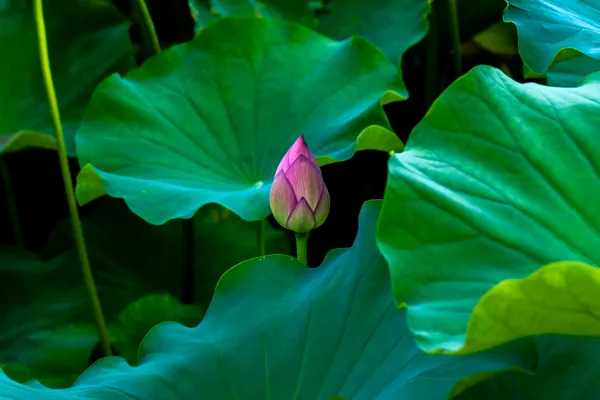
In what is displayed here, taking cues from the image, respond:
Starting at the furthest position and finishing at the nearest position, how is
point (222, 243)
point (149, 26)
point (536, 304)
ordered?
point (222, 243) → point (149, 26) → point (536, 304)

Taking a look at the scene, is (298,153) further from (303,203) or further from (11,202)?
(11,202)

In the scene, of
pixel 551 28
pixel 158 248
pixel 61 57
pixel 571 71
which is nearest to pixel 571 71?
pixel 571 71

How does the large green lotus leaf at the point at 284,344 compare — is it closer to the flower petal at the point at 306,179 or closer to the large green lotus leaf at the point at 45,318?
the flower petal at the point at 306,179

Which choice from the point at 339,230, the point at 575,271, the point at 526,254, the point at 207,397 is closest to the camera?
the point at 575,271

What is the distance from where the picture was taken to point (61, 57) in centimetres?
169

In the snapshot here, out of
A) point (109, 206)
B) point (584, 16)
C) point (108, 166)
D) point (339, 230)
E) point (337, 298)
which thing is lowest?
→ point (339, 230)

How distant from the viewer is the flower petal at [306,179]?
90cm

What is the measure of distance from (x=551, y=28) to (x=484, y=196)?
440 mm

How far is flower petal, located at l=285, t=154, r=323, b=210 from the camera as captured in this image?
2.96ft

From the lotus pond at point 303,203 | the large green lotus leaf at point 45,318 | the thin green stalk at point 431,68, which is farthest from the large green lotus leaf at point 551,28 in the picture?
the large green lotus leaf at point 45,318

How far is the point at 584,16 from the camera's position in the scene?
1052 millimetres

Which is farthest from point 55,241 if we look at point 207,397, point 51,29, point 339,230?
point 207,397

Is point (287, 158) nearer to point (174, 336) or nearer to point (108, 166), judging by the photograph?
point (174, 336)

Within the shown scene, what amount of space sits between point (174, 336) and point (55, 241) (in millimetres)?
897
